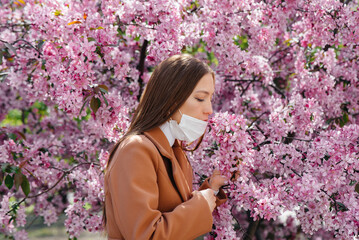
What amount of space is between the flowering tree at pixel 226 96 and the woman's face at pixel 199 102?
0.21 metres

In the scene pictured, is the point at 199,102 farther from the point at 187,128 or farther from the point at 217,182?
the point at 217,182

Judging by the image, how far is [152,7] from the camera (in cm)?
328

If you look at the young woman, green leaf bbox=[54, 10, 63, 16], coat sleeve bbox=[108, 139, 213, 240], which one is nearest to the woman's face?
the young woman

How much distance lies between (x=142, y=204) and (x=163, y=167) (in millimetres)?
280

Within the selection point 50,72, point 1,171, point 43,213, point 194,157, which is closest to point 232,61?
point 194,157

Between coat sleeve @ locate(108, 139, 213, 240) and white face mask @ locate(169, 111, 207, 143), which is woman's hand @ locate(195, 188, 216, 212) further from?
white face mask @ locate(169, 111, 207, 143)

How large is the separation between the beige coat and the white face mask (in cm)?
8

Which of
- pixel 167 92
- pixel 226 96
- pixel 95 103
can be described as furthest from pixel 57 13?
pixel 226 96

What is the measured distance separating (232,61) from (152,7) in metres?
0.83

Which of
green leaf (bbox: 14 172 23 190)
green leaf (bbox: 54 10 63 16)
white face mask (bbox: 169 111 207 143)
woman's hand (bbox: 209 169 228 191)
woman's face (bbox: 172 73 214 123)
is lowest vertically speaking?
green leaf (bbox: 14 172 23 190)

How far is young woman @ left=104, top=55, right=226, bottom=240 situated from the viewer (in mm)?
1840

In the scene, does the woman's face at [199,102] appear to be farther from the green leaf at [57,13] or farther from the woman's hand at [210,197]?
the green leaf at [57,13]

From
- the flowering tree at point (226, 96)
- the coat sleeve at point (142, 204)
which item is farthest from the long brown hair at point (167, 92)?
the flowering tree at point (226, 96)

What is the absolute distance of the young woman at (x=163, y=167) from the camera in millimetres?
1840
